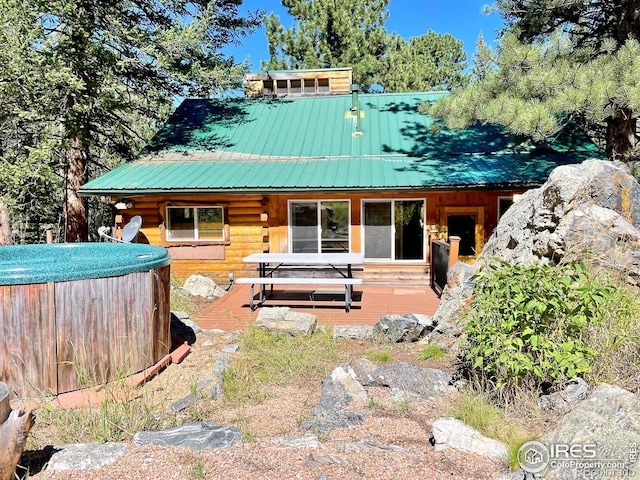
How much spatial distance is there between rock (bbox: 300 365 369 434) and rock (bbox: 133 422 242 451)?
63 cm

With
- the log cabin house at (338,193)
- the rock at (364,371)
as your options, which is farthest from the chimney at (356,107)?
the rock at (364,371)

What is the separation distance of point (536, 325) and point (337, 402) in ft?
6.15

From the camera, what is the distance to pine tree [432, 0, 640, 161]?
7.14 metres

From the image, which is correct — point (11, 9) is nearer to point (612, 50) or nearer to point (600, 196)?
point (600, 196)

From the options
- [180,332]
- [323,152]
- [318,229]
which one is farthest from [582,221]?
[323,152]

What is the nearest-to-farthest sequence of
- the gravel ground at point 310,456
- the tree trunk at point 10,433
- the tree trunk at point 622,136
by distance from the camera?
the tree trunk at point 10,433 < the gravel ground at point 310,456 < the tree trunk at point 622,136

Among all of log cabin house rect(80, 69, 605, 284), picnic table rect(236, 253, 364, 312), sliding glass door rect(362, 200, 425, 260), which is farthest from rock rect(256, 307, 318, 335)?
sliding glass door rect(362, 200, 425, 260)

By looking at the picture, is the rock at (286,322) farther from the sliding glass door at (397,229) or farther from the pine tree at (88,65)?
the pine tree at (88,65)

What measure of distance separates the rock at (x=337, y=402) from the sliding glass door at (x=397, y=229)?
259 inches

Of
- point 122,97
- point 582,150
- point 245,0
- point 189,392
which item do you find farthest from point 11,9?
point 582,150

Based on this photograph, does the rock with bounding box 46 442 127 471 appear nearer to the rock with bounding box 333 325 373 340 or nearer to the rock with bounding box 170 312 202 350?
the rock with bounding box 170 312 202 350

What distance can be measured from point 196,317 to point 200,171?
5.09 m

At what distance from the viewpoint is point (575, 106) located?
712cm

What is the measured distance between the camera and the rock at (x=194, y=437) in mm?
3153
